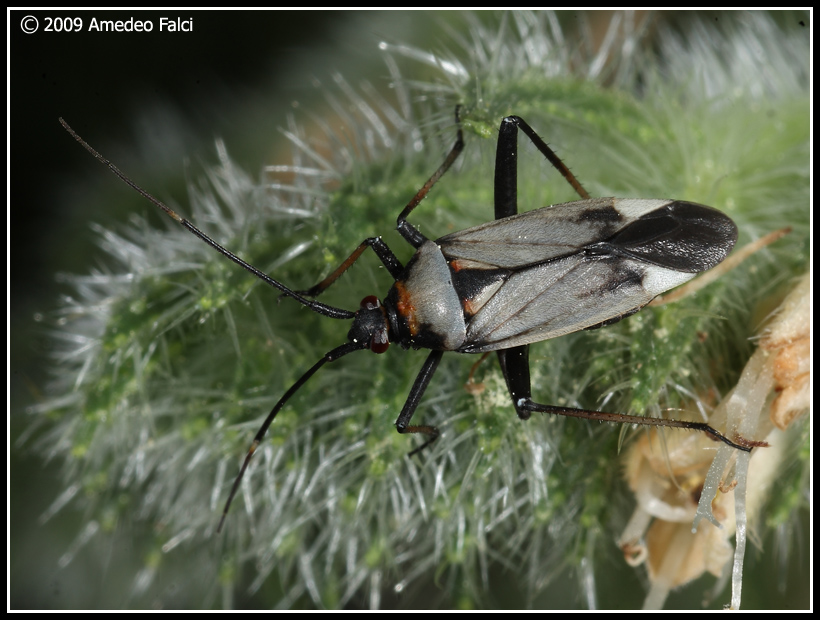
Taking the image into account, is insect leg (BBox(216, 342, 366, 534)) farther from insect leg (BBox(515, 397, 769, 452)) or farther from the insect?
insect leg (BBox(515, 397, 769, 452))

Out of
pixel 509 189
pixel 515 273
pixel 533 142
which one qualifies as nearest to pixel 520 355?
pixel 515 273

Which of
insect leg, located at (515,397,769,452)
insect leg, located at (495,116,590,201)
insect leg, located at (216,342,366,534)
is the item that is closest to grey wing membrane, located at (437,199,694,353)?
insect leg, located at (495,116,590,201)

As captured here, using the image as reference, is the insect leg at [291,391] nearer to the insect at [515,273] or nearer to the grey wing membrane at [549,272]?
the insect at [515,273]

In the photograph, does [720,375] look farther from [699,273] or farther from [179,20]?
[179,20]

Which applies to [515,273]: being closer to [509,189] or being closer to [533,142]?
[509,189]

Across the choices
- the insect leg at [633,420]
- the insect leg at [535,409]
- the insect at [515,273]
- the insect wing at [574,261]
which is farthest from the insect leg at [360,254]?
the insect leg at [633,420]

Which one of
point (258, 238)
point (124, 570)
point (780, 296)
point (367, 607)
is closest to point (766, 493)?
point (780, 296)

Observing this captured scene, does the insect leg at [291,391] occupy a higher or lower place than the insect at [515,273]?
lower
